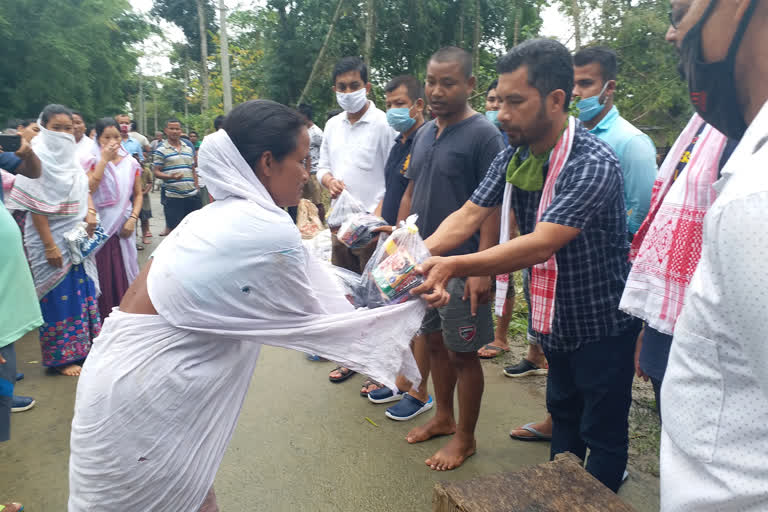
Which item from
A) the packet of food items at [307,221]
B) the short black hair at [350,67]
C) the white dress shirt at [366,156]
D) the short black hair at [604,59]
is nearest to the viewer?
the short black hair at [604,59]

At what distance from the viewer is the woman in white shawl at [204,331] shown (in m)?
1.49

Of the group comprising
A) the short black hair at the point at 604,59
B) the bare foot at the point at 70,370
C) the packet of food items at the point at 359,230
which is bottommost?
the bare foot at the point at 70,370

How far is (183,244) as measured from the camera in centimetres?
152

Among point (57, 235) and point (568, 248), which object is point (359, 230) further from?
point (57, 235)

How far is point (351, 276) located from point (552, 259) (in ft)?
2.61

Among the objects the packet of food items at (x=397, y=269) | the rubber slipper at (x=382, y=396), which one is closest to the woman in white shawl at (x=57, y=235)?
the rubber slipper at (x=382, y=396)

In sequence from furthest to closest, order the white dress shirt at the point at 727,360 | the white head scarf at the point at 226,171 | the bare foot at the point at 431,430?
1. the bare foot at the point at 431,430
2. the white head scarf at the point at 226,171
3. the white dress shirt at the point at 727,360

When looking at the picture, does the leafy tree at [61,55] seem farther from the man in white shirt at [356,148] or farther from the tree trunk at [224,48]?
the man in white shirt at [356,148]

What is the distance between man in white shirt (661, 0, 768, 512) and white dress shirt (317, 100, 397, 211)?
3.06 m

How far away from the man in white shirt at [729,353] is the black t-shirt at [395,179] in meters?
2.59


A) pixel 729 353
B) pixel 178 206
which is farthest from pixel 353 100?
pixel 178 206

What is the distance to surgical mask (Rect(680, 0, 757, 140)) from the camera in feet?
3.22

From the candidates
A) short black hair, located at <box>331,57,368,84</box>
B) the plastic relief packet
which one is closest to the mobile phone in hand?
the plastic relief packet

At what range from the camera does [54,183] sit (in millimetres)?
3586
